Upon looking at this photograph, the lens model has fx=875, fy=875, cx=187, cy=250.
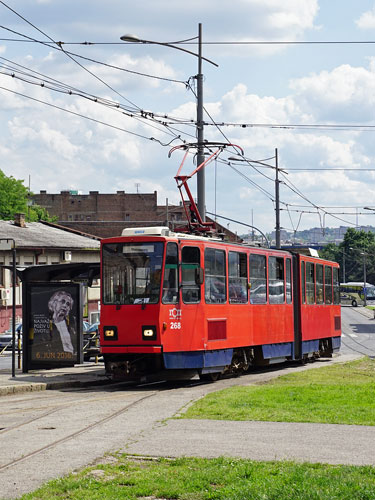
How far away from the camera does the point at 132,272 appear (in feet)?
60.3

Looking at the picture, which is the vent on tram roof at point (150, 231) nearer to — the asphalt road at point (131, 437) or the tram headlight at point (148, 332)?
the tram headlight at point (148, 332)

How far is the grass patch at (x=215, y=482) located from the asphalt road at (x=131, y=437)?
0.40 meters

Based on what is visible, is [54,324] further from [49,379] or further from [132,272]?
[132,272]

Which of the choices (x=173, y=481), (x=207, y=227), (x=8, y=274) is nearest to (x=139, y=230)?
(x=207, y=227)

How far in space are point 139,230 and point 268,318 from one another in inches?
221

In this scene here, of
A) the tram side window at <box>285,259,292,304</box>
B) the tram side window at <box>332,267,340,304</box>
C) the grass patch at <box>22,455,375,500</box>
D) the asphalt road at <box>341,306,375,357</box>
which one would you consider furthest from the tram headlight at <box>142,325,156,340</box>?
the asphalt road at <box>341,306,375,357</box>

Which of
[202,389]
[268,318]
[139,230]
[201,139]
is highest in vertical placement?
[201,139]

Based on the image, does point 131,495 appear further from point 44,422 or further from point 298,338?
point 298,338

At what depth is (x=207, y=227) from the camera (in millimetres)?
20750

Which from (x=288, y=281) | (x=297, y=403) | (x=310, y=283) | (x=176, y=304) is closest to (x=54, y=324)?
(x=176, y=304)

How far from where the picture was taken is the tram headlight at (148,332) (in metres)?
18.0

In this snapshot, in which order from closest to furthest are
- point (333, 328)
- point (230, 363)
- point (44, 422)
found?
point (44, 422) → point (230, 363) → point (333, 328)

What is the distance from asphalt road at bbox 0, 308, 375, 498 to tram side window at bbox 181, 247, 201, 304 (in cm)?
354

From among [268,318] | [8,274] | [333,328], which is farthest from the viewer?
[8,274]
